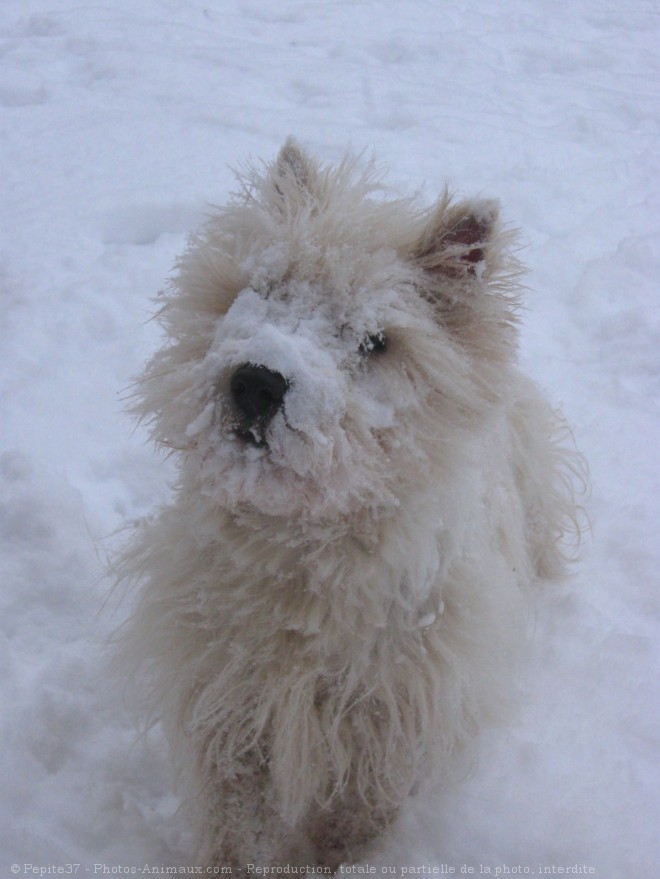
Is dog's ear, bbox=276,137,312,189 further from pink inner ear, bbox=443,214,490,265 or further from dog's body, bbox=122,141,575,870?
pink inner ear, bbox=443,214,490,265

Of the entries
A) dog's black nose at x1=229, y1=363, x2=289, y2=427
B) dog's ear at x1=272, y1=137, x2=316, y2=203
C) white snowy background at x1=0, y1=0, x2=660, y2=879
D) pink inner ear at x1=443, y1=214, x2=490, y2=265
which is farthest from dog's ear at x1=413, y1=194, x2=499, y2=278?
white snowy background at x1=0, y1=0, x2=660, y2=879

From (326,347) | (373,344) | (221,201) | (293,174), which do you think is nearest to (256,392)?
(326,347)

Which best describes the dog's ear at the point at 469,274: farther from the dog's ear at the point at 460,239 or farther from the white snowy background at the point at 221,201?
the white snowy background at the point at 221,201

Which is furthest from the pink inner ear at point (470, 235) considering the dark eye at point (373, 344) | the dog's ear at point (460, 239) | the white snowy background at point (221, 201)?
the white snowy background at point (221, 201)

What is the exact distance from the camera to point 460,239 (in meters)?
2.11

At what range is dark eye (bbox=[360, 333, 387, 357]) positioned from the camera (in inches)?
78.3

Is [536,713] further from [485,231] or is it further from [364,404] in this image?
[485,231]

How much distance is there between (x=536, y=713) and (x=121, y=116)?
5.19 meters

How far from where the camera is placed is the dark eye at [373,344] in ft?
6.53

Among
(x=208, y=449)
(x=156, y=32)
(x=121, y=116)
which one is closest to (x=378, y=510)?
(x=208, y=449)

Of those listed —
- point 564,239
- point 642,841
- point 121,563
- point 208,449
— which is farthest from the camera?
point 564,239

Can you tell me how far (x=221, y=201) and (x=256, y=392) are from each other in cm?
361

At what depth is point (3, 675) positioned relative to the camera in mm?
2686

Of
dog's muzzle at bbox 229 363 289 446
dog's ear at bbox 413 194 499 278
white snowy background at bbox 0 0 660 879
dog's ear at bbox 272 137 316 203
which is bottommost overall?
white snowy background at bbox 0 0 660 879
